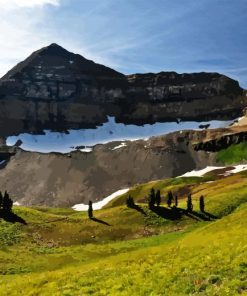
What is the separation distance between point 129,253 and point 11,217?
5470 centimetres

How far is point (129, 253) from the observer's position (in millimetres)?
59062

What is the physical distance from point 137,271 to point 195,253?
638 cm

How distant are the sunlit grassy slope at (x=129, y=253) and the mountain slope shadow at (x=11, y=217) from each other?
96.5 inches

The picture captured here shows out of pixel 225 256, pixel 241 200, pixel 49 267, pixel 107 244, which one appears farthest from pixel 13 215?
pixel 225 256

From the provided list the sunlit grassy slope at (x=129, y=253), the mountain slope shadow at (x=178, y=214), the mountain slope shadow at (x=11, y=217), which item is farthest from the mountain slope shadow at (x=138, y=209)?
the mountain slope shadow at (x=11, y=217)

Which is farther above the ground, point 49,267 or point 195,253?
point 195,253

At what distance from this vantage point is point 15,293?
127ft

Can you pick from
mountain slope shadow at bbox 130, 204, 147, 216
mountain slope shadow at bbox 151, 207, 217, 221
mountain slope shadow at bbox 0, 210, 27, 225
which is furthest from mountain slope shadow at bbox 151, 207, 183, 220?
mountain slope shadow at bbox 0, 210, 27, 225

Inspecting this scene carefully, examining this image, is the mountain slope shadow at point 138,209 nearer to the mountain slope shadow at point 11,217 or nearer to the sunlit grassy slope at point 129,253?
the sunlit grassy slope at point 129,253

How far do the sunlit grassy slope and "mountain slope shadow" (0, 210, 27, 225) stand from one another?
2.45 metres

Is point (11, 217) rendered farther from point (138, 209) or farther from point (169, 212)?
point (169, 212)

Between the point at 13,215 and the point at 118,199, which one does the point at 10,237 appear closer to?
the point at 13,215

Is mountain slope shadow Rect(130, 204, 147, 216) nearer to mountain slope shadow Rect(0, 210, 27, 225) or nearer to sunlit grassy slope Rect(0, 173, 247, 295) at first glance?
sunlit grassy slope Rect(0, 173, 247, 295)

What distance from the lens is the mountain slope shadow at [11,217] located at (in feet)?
341
